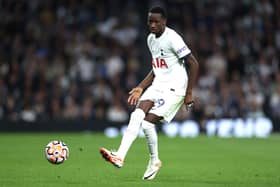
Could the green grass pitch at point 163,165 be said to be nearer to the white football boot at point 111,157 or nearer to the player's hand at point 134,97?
the white football boot at point 111,157

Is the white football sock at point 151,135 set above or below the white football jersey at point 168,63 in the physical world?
below

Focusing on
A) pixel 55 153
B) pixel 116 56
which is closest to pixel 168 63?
pixel 55 153

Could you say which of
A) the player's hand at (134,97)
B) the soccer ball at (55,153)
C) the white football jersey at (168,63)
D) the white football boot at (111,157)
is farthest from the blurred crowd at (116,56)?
the white football boot at (111,157)

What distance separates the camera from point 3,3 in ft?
83.8

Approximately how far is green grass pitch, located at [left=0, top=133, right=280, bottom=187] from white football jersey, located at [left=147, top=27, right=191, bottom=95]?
4.24ft

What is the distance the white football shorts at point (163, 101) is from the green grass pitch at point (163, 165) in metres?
0.90

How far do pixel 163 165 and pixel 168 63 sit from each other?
10.4 ft

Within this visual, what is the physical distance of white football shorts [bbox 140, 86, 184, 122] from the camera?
400 inches

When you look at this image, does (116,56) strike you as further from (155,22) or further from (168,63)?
(155,22)

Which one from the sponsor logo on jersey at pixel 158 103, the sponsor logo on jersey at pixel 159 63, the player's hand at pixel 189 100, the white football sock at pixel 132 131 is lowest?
the white football sock at pixel 132 131

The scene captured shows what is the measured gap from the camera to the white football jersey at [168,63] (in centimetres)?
1020

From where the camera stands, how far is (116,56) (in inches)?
947

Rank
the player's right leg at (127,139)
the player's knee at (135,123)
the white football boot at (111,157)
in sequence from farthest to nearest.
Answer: the player's knee at (135,123), the player's right leg at (127,139), the white football boot at (111,157)

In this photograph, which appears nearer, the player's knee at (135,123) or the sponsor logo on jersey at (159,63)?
the player's knee at (135,123)
